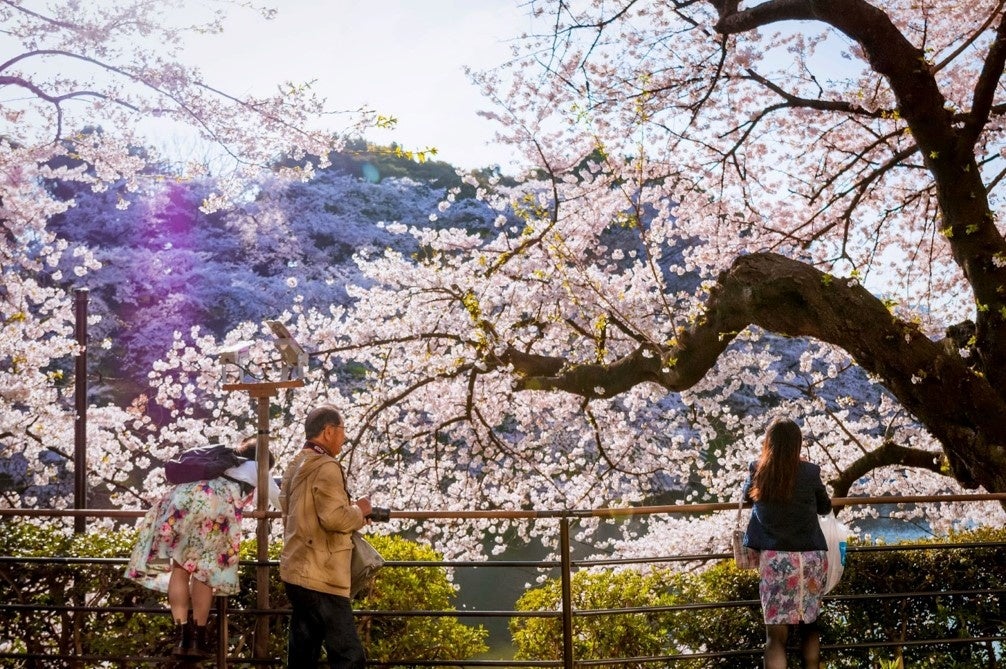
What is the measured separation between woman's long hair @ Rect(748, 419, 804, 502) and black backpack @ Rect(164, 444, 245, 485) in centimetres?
263

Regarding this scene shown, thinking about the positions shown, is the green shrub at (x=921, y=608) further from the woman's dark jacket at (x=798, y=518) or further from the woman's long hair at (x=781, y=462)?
the woman's long hair at (x=781, y=462)

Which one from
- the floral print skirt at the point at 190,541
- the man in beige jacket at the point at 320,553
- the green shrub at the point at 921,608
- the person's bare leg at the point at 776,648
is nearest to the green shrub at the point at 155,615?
the floral print skirt at the point at 190,541

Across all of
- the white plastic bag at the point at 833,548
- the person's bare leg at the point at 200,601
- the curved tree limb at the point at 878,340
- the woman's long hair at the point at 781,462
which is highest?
the curved tree limb at the point at 878,340

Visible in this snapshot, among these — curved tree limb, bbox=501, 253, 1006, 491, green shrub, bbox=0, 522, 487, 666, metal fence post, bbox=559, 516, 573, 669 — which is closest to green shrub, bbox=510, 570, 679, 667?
green shrub, bbox=0, 522, 487, 666

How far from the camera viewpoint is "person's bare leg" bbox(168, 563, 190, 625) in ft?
12.9

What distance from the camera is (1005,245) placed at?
5.55 meters

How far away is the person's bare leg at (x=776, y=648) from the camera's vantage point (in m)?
3.94

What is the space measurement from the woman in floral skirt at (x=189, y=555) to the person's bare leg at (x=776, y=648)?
8.56 feet

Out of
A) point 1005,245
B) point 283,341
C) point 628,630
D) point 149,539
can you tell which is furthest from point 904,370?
point 149,539

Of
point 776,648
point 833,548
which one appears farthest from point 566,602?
point 833,548

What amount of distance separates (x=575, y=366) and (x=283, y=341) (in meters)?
3.37

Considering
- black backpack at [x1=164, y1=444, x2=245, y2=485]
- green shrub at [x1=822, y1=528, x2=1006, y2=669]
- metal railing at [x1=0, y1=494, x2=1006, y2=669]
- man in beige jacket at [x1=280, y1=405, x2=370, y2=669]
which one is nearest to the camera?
man in beige jacket at [x1=280, y1=405, x2=370, y2=669]

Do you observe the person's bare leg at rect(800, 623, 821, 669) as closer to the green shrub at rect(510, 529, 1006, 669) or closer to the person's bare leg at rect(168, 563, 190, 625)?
the green shrub at rect(510, 529, 1006, 669)

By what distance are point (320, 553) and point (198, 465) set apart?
0.96m
